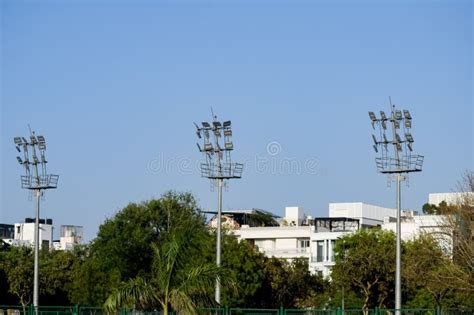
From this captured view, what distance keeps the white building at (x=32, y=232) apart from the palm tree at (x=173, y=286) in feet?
354

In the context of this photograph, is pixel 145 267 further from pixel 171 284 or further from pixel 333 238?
pixel 171 284

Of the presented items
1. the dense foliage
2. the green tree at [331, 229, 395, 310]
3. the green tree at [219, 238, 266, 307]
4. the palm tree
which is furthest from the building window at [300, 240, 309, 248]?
the palm tree

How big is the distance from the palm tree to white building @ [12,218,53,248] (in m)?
108

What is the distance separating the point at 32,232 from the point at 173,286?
4584 inches

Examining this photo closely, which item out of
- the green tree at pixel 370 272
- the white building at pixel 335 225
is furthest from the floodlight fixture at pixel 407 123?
the white building at pixel 335 225

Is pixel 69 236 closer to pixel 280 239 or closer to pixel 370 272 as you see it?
pixel 280 239

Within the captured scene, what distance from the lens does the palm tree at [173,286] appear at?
3541 centimetres

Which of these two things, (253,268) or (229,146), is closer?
(229,146)

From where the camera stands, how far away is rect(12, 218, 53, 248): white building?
14762cm

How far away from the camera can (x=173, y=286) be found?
35875mm

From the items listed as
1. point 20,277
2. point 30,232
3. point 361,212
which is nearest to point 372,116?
point 20,277

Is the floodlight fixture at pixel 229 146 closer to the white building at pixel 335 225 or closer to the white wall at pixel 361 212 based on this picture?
the white building at pixel 335 225

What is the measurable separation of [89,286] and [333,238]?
1570 inches

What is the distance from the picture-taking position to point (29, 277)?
89.9m
